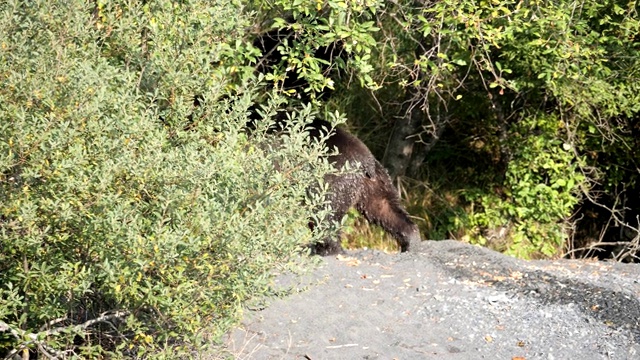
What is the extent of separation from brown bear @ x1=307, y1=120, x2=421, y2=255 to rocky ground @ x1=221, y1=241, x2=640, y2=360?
673mm

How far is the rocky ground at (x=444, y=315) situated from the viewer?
568cm

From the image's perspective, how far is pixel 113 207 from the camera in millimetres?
4199

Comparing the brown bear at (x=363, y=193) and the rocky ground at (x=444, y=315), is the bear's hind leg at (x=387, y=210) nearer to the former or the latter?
the brown bear at (x=363, y=193)

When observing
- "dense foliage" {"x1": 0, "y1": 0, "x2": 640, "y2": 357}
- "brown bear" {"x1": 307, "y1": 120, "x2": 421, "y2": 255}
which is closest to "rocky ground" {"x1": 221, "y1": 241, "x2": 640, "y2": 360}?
"brown bear" {"x1": 307, "y1": 120, "x2": 421, "y2": 255}

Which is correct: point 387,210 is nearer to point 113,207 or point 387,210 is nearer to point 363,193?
point 363,193

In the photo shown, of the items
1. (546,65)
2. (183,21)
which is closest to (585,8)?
(546,65)

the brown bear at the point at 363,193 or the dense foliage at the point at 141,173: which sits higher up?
the dense foliage at the point at 141,173

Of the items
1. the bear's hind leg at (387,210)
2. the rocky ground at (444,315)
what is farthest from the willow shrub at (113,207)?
the bear's hind leg at (387,210)

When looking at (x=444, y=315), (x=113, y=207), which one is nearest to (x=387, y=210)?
(x=444, y=315)

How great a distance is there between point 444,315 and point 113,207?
271 cm

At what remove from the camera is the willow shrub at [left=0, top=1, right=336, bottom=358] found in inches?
163

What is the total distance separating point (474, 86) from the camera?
33.8ft

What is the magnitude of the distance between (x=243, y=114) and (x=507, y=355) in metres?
2.18

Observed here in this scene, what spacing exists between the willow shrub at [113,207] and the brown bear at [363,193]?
9.62 feet
